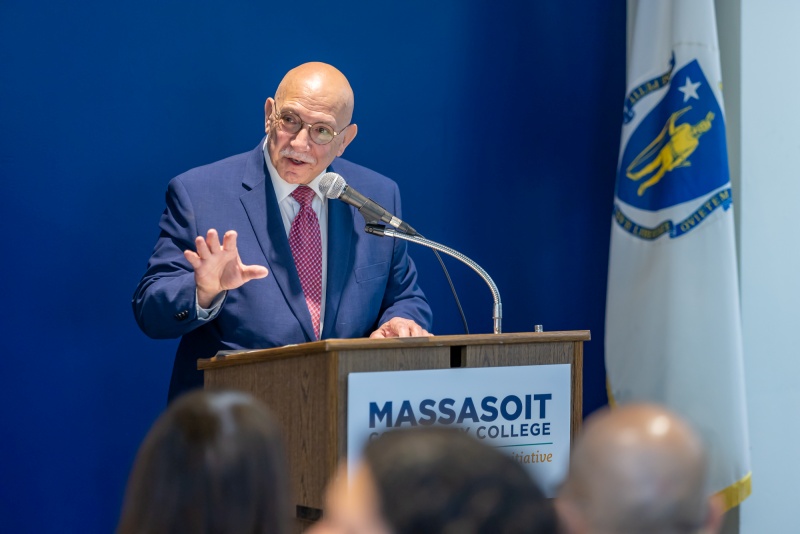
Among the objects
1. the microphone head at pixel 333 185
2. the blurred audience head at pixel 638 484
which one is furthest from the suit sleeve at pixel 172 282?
Result: the blurred audience head at pixel 638 484

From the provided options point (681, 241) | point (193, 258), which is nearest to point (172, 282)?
point (193, 258)

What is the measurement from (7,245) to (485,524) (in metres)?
3.33

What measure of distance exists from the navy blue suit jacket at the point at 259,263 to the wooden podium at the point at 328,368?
0.35 m

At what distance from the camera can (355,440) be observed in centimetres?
266

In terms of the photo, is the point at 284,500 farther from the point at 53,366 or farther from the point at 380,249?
the point at 53,366

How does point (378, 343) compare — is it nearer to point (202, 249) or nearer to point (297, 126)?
point (202, 249)

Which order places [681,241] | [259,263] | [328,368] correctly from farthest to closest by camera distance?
[681,241] → [259,263] → [328,368]

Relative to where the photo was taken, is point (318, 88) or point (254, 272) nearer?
point (254, 272)

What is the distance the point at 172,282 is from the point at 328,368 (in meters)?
0.72

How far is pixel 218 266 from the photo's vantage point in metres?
2.97

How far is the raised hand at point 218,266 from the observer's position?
292 cm

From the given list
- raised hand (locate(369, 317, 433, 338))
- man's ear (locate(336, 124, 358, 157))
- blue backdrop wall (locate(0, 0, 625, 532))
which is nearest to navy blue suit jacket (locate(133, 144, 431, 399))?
man's ear (locate(336, 124, 358, 157))

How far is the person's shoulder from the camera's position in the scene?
3.74 m

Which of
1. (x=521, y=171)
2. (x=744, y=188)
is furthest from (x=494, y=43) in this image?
(x=744, y=188)
